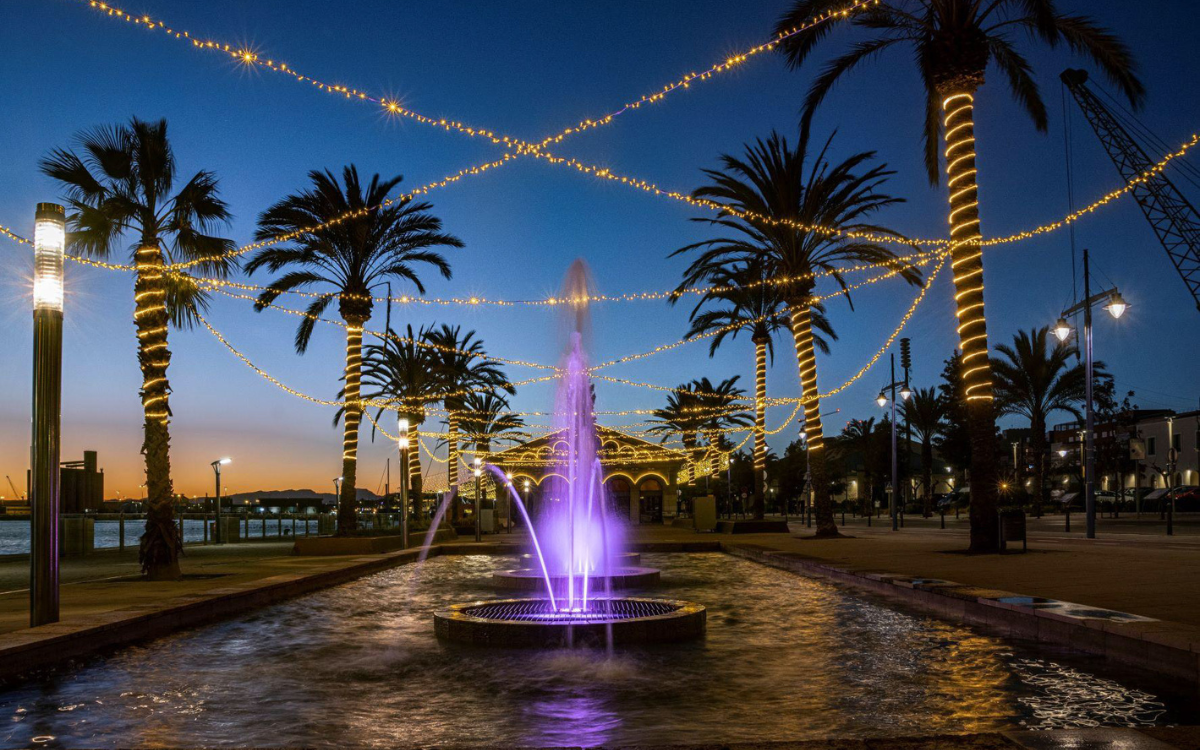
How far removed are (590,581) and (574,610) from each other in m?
4.02

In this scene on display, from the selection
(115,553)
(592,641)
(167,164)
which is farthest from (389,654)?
(115,553)

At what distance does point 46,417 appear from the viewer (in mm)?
8672

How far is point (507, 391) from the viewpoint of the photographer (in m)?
53.0

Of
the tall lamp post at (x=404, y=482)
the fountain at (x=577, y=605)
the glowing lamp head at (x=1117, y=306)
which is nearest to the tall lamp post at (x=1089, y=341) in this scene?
the glowing lamp head at (x=1117, y=306)

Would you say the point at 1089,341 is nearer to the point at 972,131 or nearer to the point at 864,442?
the point at 972,131

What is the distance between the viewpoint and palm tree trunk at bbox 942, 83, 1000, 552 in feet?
57.5

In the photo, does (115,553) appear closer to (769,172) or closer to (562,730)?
(769,172)

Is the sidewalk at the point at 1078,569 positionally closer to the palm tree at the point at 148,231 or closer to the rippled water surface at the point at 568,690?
the rippled water surface at the point at 568,690

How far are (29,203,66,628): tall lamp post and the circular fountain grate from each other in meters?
3.73

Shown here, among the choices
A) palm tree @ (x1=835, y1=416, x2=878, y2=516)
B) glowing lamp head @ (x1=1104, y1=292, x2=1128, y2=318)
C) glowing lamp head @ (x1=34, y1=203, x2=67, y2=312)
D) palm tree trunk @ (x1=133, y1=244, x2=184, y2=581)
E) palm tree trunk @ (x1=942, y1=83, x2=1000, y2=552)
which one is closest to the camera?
glowing lamp head @ (x1=34, y1=203, x2=67, y2=312)

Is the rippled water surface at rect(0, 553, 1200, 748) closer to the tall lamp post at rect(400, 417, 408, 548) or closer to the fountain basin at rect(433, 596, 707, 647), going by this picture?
the fountain basin at rect(433, 596, 707, 647)

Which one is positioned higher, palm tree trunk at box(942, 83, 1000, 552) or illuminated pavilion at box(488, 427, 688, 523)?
palm tree trunk at box(942, 83, 1000, 552)

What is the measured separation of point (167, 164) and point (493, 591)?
9120 mm

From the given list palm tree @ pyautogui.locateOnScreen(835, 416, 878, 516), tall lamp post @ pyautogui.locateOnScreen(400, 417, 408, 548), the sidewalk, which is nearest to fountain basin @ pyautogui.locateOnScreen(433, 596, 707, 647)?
the sidewalk
